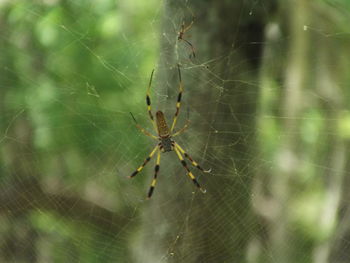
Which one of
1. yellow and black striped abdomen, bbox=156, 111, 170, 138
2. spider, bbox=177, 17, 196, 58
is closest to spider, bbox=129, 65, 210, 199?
yellow and black striped abdomen, bbox=156, 111, 170, 138

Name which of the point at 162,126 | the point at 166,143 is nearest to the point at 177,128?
the point at 162,126

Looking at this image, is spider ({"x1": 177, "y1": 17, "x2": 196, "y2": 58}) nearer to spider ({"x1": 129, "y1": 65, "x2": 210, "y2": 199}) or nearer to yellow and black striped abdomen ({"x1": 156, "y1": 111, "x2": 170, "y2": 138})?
spider ({"x1": 129, "y1": 65, "x2": 210, "y2": 199})

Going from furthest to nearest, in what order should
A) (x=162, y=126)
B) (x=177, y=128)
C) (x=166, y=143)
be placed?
(x=166, y=143)
(x=162, y=126)
(x=177, y=128)

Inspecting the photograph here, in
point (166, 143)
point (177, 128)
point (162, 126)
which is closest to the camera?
point (177, 128)

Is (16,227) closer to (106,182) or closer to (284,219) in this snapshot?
(106,182)

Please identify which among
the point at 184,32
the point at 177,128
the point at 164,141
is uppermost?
the point at 164,141

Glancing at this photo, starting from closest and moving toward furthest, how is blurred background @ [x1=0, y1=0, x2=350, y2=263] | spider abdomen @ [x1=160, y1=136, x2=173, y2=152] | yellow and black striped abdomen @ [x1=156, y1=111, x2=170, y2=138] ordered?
blurred background @ [x1=0, y1=0, x2=350, y2=263] < yellow and black striped abdomen @ [x1=156, y1=111, x2=170, y2=138] < spider abdomen @ [x1=160, y1=136, x2=173, y2=152]

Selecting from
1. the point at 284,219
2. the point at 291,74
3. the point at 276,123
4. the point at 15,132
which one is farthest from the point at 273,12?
the point at 15,132

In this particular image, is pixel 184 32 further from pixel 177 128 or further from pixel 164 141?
pixel 164 141
